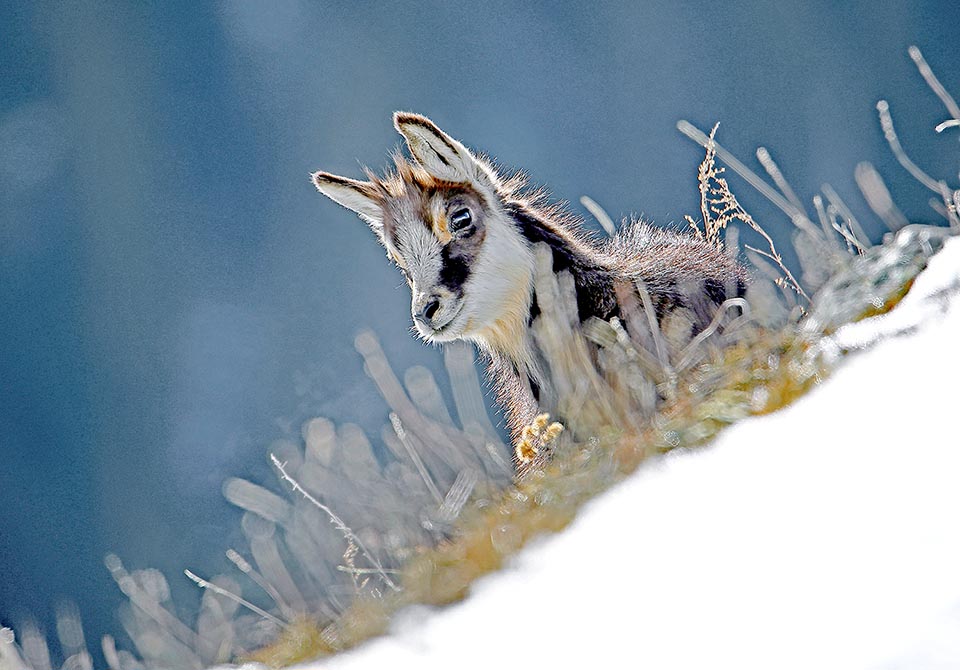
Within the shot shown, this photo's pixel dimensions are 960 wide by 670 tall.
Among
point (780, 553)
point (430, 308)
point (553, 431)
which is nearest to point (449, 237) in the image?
point (430, 308)

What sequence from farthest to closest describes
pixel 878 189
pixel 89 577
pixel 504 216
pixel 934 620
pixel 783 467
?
pixel 89 577
pixel 504 216
pixel 878 189
pixel 783 467
pixel 934 620

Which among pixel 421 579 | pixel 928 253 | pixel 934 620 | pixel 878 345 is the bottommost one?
pixel 421 579

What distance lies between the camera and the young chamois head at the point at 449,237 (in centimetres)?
412

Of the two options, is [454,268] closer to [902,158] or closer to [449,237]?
[449,237]

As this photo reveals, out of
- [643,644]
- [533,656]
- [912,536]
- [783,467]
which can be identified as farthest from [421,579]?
[912,536]

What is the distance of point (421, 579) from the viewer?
197 cm

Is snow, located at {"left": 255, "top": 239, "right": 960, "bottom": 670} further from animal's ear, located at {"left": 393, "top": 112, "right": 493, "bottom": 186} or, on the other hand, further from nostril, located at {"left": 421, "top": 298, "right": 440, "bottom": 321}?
animal's ear, located at {"left": 393, "top": 112, "right": 493, "bottom": 186}

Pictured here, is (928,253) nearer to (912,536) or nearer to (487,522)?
(912,536)

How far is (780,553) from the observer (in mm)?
1568

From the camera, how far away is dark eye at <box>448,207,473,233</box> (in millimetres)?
4250

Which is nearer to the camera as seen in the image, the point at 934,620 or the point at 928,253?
the point at 934,620

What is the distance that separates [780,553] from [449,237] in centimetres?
281

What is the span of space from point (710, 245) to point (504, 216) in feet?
3.06

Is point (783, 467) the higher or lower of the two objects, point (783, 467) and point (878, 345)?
the lower
